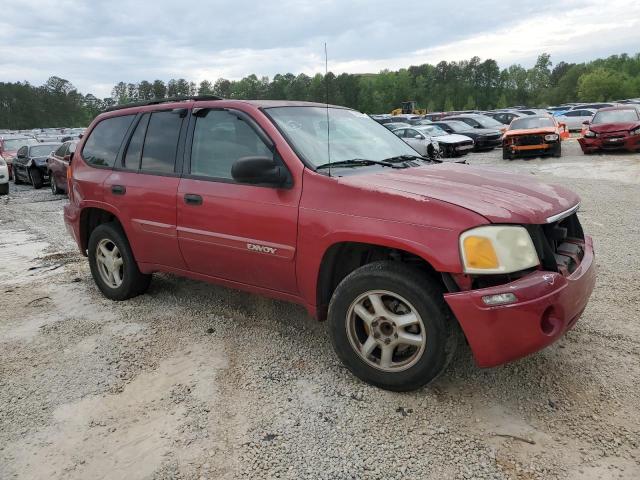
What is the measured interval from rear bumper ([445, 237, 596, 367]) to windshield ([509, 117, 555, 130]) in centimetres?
1602

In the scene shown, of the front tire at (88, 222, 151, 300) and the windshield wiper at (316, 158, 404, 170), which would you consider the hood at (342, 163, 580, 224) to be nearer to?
the windshield wiper at (316, 158, 404, 170)

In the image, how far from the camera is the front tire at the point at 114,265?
4.62m

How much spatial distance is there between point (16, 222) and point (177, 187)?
768cm

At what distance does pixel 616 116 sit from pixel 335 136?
16.3 metres

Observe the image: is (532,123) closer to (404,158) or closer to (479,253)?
(404,158)

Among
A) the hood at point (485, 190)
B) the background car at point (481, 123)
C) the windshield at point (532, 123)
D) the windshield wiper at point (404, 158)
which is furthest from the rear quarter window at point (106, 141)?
the background car at point (481, 123)

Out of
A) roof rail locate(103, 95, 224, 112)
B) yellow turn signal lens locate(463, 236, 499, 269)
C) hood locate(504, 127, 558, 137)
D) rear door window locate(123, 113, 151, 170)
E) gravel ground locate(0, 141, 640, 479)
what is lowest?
gravel ground locate(0, 141, 640, 479)

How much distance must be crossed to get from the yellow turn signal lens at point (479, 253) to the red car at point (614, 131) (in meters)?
16.2

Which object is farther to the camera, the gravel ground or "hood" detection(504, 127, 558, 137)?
"hood" detection(504, 127, 558, 137)

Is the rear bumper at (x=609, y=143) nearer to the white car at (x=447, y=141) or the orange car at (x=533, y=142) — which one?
the orange car at (x=533, y=142)

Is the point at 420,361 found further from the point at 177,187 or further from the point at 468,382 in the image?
the point at 177,187

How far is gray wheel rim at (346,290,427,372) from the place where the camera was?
290 centimetres

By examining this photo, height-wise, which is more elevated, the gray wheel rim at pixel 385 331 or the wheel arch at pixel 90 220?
the wheel arch at pixel 90 220

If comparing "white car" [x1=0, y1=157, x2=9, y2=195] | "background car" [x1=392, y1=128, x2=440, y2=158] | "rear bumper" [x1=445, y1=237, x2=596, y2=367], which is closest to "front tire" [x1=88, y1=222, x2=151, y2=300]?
"rear bumper" [x1=445, y1=237, x2=596, y2=367]
